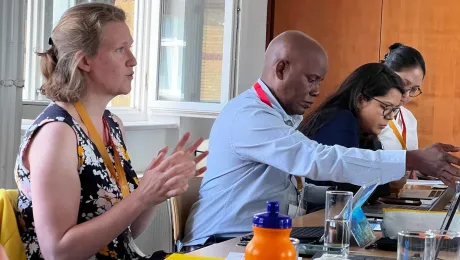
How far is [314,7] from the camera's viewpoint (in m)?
4.91

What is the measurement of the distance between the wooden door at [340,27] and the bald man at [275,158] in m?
2.36

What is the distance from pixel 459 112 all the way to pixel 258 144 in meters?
2.69

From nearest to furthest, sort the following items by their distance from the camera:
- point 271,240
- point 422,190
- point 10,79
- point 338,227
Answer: point 271,240, point 338,227, point 10,79, point 422,190

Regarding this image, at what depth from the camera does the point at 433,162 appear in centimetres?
225

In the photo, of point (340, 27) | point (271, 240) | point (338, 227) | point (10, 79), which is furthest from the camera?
point (340, 27)

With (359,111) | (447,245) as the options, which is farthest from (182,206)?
(447,245)

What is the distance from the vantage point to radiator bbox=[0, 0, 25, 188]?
2555mm

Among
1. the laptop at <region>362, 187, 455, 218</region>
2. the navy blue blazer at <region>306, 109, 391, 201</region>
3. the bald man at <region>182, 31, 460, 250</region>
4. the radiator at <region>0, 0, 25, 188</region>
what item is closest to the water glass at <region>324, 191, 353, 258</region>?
the bald man at <region>182, 31, 460, 250</region>

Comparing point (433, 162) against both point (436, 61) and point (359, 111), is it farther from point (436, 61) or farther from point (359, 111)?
point (436, 61)

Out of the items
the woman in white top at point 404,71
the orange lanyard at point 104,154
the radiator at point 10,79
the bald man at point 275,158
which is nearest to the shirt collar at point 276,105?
the bald man at point 275,158

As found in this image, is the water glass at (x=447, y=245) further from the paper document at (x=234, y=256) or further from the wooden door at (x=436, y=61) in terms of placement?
the wooden door at (x=436, y=61)

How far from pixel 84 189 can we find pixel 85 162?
0.22 ft

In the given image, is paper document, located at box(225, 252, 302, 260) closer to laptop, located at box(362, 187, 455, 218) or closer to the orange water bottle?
the orange water bottle

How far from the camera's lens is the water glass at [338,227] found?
5.37ft
